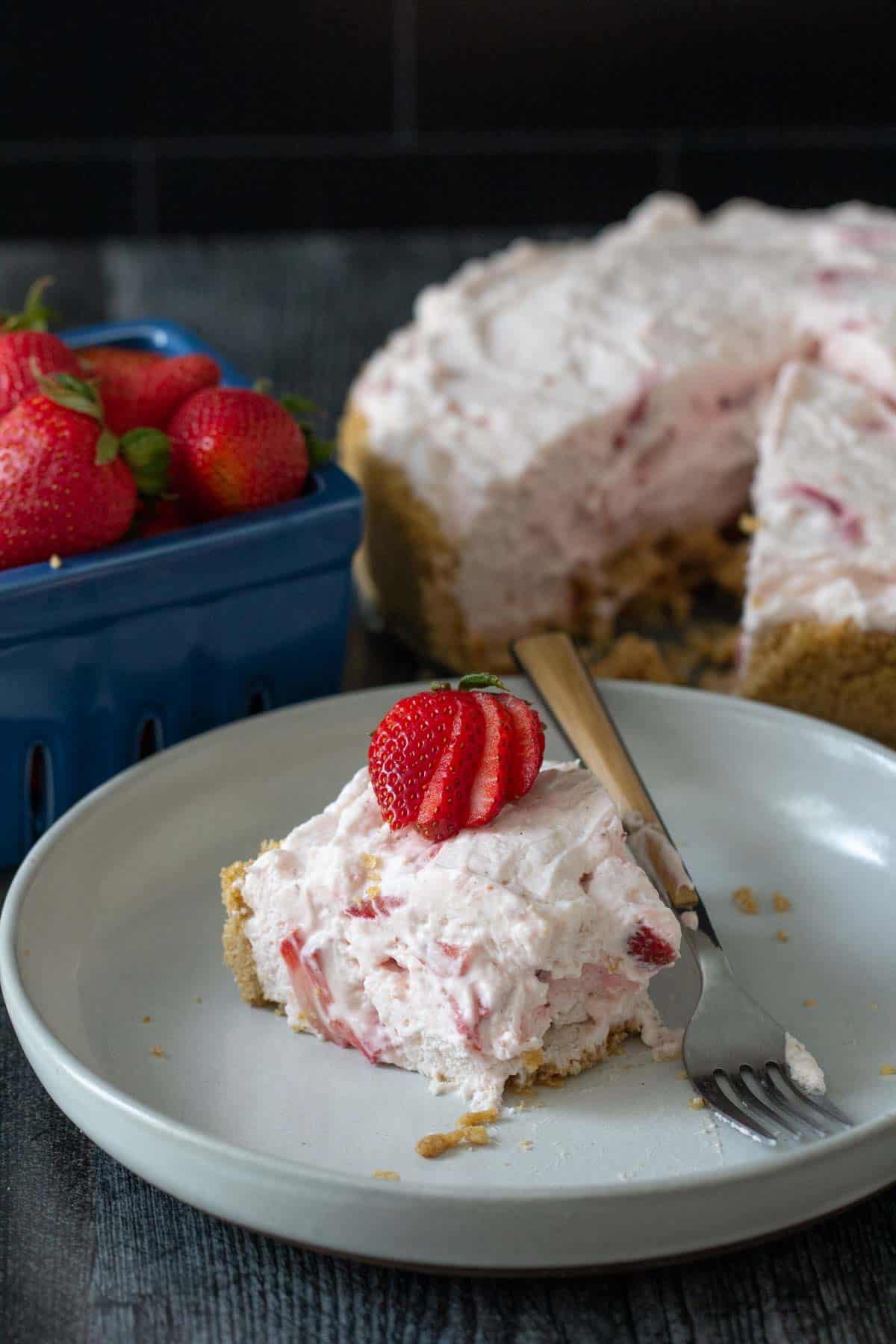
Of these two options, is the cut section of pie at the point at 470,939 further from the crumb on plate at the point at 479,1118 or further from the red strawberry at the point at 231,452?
the red strawberry at the point at 231,452

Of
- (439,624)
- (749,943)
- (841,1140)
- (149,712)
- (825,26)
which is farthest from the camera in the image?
(825,26)

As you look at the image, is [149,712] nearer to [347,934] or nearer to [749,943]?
[347,934]

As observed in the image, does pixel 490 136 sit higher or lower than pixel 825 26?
lower

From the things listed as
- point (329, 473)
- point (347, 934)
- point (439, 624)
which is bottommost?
point (439, 624)

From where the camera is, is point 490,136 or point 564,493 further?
point 490,136

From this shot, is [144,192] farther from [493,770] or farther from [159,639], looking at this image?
[493,770]

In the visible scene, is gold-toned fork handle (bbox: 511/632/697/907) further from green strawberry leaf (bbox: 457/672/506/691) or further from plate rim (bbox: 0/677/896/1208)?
plate rim (bbox: 0/677/896/1208)

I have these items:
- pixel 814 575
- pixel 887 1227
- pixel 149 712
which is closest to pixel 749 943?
pixel 887 1227
